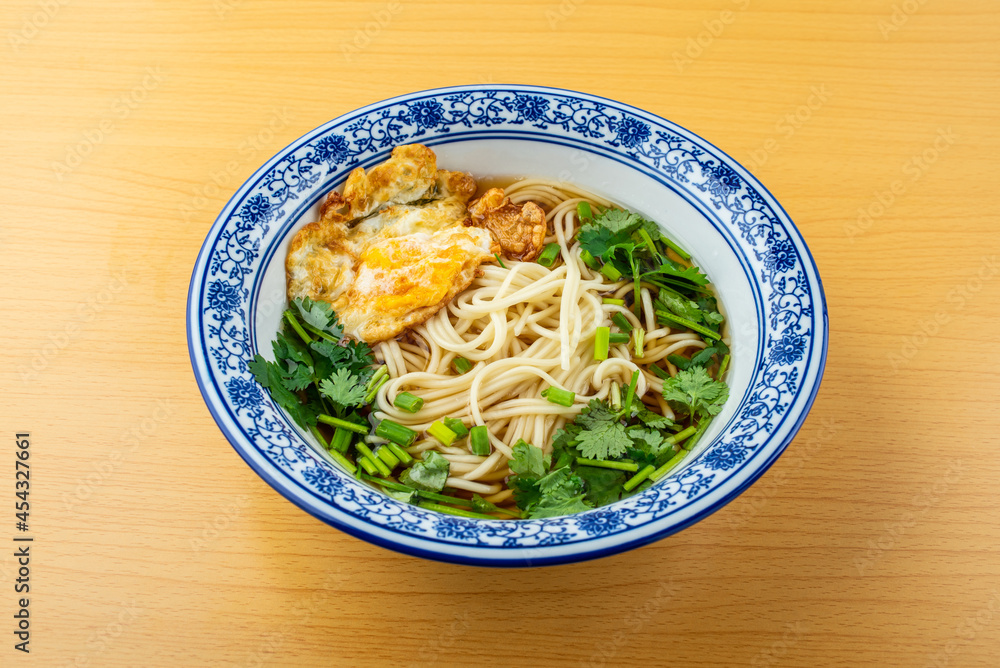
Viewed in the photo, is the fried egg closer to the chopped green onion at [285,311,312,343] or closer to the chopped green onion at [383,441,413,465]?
the chopped green onion at [285,311,312,343]

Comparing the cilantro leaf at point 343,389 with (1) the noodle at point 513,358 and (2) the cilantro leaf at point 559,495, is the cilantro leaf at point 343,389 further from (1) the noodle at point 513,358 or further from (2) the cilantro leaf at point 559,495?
(2) the cilantro leaf at point 559,495

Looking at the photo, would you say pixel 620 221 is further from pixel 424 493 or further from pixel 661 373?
pixel 424 493

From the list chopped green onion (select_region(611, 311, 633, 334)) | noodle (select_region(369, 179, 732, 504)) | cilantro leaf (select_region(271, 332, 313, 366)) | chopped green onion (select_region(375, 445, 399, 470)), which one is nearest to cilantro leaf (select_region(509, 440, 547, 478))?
noodle (select_region(369, 179, 732, 504))

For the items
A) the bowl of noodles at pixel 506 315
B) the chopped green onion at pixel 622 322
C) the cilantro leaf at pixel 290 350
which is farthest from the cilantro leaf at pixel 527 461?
the cilantro leaf at pixel 290 350

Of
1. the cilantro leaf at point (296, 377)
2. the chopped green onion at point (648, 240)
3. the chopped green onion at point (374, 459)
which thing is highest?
the chopped green onion at point (648, 240)

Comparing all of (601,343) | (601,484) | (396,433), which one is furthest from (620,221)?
(396,433)

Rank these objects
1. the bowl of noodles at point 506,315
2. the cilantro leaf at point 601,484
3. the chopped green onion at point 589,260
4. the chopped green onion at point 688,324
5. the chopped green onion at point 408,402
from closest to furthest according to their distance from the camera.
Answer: the bowl of noodles at point 506,315 < the cilantro leaf at point 601,484 < the chopped green onion at point 408,402 < the chopped green onion at point 688,324 < the chopped green onion at point 589,260
